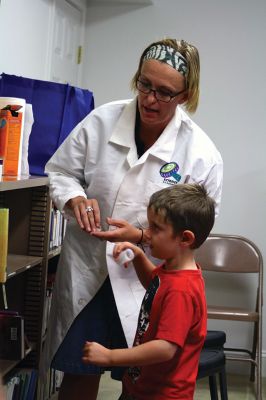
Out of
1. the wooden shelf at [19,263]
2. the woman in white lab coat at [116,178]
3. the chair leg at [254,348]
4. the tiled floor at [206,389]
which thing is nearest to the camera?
the woman in white lab coat at [116,178]

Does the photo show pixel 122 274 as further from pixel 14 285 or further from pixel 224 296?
pixel 224 296

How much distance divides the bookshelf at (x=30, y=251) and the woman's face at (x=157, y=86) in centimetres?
93

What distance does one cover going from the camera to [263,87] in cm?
367

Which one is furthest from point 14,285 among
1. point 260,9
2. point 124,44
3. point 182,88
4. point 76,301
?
point 260,9

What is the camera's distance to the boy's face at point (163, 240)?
1522 mm

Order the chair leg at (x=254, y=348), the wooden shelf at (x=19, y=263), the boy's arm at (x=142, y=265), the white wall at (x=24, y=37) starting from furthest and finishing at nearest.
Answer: the chair leg at (x=254, y=348), the white wall at (x=24, y=37), the wooden shelf at (x=19, y=263), the boy's arm at (x=142, y=265)

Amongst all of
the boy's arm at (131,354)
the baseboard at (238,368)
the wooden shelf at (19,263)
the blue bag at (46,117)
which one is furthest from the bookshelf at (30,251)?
the baseboard at (238,368)

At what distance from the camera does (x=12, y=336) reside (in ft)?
7.83

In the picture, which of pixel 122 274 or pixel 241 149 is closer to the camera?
pixel 122 274

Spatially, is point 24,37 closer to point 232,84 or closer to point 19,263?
point 19,263

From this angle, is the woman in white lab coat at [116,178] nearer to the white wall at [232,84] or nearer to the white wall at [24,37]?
the white wall at [24,37]

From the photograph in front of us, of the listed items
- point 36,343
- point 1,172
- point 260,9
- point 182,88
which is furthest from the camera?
point 260,9

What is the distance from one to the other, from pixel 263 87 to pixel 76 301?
89.6 inches

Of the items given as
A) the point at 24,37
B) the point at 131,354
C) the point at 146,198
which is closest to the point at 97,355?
the point at 131,354
